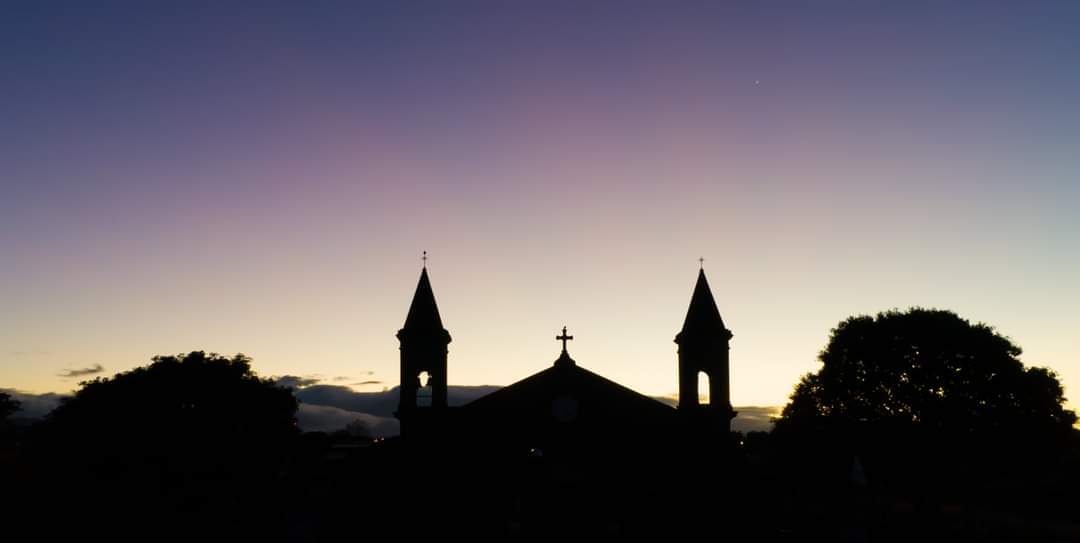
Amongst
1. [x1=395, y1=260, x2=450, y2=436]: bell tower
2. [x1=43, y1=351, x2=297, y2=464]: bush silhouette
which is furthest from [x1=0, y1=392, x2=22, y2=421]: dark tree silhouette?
[x1=395, y1=260, x2=450, y2=436]: bell tower

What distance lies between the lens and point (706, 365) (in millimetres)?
33688

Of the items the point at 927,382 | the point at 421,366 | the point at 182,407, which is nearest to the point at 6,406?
the point at 182,407

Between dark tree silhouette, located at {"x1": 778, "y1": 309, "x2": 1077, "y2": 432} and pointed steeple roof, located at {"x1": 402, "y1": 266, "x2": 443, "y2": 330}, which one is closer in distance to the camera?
pointed steeple roof, located at {"x1": 402, "y1": 266, "x2": 443, "y2": 330}

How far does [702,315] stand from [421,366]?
37.8 ft

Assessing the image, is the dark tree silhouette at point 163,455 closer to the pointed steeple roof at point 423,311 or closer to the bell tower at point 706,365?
the pointed steeple roof at point 423,311

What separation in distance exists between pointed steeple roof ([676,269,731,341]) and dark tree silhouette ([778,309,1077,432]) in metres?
12.8

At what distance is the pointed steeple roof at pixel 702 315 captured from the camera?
110ft

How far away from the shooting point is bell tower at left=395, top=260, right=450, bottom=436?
33.3 metres

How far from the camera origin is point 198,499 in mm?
38375

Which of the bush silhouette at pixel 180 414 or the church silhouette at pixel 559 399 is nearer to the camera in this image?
the church silhouette at pixel 559 399

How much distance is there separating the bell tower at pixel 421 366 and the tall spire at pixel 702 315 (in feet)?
32.1

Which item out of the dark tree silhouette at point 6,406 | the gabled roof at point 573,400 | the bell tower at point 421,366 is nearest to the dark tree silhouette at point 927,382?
the gabled roof at point 573,400

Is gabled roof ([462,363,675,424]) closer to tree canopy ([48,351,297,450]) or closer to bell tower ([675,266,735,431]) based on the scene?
bell tower ([675,266,735,431])

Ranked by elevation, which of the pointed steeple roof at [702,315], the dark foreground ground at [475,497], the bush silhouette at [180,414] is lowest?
the dark foreground ground at [475,497]
